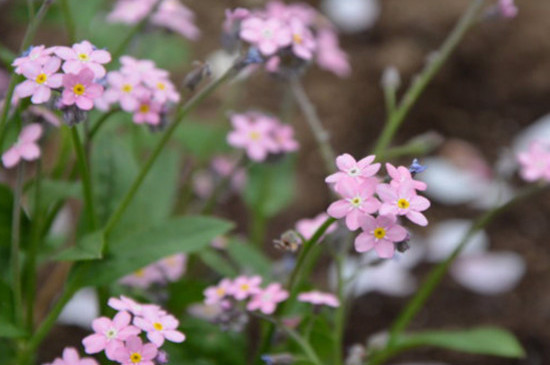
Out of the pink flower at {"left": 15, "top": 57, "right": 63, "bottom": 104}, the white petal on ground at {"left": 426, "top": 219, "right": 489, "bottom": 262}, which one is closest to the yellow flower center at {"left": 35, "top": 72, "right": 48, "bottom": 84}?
the pink flower at {"left": 15, "top": 57, "right": 63, "bottom": 104}

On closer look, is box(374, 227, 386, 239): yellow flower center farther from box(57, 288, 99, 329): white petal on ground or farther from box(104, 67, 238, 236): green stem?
box(57, 288, 99, 329): white petal on ground

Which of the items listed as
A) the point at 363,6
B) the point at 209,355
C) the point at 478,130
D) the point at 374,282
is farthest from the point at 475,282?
the point at 363,6

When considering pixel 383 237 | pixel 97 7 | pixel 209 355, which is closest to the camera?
pixel 383 237

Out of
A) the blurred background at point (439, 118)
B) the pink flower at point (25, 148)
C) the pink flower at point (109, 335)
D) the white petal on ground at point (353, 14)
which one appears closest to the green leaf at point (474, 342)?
the blurred background at point (439, 118)

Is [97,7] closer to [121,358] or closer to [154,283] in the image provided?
[154,283]

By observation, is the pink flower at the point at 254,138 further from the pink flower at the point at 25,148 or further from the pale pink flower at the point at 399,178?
the pale pink flower at the point at 399,178

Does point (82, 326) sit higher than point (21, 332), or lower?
higher

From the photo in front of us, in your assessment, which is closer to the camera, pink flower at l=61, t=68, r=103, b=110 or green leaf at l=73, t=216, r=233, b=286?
pink flower at l=61, t=68, r=103, b=110
